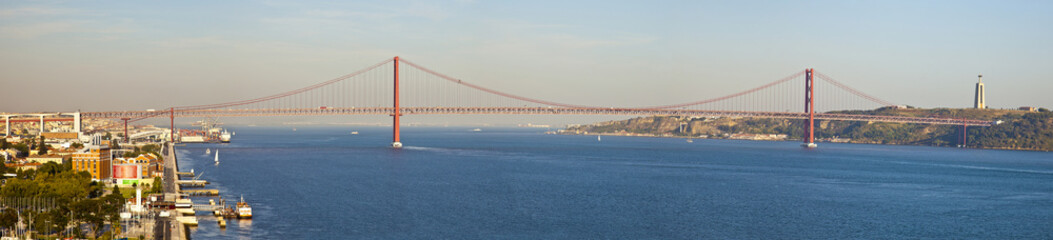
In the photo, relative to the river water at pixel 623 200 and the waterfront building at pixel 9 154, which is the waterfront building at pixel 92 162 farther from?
the waterfront building at pixel 9 154

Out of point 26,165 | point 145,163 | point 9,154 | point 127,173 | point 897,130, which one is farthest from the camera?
point 897,130

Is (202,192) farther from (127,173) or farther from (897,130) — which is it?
(897,130)

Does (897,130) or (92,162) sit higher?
(897,130)

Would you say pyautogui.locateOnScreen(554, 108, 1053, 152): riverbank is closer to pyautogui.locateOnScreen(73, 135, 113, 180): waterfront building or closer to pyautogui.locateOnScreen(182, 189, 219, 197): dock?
pyautogui.locateOnScreen(182, 189, 219, 197): dock

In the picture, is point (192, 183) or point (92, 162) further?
point (92, 162)

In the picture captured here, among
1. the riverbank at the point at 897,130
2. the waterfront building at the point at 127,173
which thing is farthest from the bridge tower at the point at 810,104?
the waterfront building at the point at 127,173

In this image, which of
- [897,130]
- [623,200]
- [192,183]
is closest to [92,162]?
[192,183]

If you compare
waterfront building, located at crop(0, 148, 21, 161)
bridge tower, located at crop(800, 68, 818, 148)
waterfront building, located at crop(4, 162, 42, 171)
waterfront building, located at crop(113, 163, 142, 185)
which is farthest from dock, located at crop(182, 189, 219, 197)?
bridge tower, located at crop(800, 68, 818, 148)

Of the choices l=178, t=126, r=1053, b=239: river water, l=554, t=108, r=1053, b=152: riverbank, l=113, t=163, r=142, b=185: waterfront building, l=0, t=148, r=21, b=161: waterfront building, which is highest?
l=554, t=108, r=1053, b=152: riverbank

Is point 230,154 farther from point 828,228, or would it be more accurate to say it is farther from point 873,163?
point 828,228
